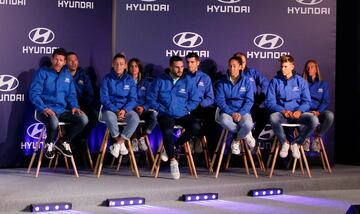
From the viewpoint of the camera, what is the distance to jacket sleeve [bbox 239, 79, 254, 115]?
278 inches

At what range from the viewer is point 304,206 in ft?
19.5

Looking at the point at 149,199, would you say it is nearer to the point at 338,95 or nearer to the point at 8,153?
the point at 8,153

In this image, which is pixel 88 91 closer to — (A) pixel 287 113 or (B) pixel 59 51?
(B) pixel 59 51

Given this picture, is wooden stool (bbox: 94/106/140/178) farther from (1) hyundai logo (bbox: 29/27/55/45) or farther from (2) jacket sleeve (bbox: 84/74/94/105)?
(1) hyundai logo (bbox: 29/27/55/45)

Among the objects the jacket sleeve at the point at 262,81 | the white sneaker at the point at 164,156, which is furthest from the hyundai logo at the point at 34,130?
the jacket sleeve at the point at 262,81

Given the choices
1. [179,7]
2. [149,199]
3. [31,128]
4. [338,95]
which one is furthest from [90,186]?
[338,95]

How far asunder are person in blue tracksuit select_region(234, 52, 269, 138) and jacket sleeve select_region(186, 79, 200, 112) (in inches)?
30.7

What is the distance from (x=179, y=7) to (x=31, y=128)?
2.32 meters

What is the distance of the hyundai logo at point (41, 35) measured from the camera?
748cm

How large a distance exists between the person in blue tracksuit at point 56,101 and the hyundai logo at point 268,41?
2.38m

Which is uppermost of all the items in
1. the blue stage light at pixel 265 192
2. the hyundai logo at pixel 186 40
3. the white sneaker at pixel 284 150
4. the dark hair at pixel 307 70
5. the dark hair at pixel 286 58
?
the hyundai logo at pixel 186 40

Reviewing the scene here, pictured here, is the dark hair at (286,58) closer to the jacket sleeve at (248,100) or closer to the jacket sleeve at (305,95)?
the jacket sleeve at (305,95)

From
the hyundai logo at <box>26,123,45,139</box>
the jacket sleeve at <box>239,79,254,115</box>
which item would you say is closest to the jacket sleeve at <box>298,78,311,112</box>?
the jacket sleeve at <box>239,79,254,115</box>

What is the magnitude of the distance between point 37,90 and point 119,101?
0.91 metres
